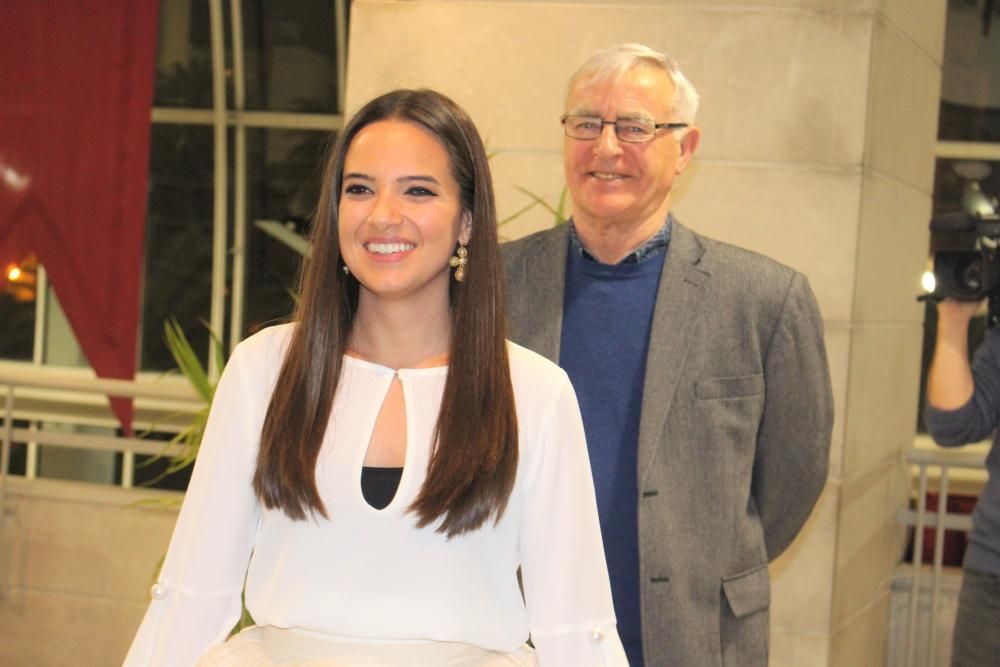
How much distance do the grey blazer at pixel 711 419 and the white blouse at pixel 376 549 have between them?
25.1 inches

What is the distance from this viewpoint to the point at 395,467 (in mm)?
1840

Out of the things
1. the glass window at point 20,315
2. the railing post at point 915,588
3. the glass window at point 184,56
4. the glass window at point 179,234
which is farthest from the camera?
the glass window at point 179,234

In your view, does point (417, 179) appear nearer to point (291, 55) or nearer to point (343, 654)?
point (343, 654)

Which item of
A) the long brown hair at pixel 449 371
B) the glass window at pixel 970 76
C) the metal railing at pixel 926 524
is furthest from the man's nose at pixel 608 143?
the glass window at pixel 970 76

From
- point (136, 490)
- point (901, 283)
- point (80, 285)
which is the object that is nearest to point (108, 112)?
point (80, 285)

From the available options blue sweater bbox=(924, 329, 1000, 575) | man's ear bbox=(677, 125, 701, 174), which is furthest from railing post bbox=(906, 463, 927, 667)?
man's ear bbox=(677, 125, 701, 174)

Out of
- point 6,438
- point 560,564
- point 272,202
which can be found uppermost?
point 272,202

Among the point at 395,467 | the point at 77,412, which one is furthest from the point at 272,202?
the point at 395,467

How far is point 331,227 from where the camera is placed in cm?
195

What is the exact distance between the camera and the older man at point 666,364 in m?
2.54

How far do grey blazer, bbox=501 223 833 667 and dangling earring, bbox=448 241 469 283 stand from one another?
666mm

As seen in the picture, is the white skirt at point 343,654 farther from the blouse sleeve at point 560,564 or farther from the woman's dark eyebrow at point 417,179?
the woman's dark eyebrow at point 417,179

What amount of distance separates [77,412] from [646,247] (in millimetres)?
6924

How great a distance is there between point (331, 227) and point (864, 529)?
116 inches
